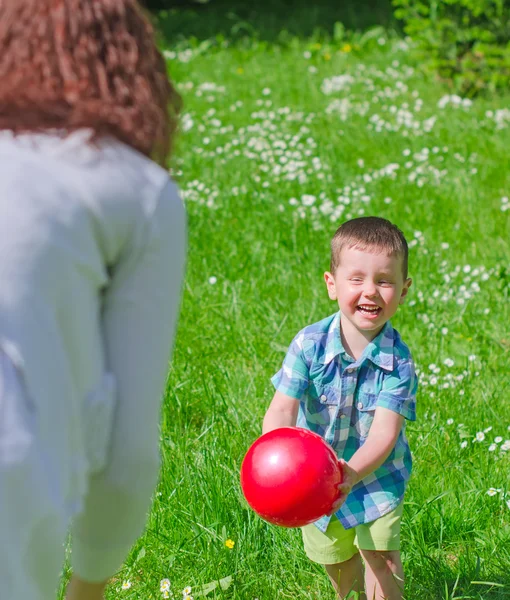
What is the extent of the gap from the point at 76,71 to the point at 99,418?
56 centimetres

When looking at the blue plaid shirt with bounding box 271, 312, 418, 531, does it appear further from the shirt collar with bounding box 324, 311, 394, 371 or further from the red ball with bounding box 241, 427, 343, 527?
the red ball with bounding box 241, 427, 343, 527

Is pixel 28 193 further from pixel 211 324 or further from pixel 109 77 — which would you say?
pixel 211 324

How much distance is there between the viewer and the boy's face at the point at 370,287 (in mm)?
2604

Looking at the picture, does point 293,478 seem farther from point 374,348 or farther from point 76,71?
point 76,71

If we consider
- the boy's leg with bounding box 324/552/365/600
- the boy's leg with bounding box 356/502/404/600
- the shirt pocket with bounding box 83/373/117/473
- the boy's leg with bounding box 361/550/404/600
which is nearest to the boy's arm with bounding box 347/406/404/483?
the boy's leg with bounding box 356/502/404/600

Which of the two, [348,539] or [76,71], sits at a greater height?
[76,71]

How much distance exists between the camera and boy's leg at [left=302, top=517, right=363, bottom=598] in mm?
2807

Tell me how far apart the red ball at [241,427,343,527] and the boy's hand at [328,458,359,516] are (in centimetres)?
2

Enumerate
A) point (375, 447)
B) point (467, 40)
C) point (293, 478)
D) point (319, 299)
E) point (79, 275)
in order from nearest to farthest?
1. point (79, 275)
2. point (293, 478)
3. point (375, 447)
4. point (319, 299)
5. point (467, 40)

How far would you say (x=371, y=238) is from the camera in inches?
104

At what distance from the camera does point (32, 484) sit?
57.4 inches

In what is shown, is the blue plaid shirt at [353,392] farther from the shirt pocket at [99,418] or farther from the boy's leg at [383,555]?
the shirt pocket at [99,418]

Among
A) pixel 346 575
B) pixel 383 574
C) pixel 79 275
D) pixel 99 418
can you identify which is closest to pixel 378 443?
pixel 383 574

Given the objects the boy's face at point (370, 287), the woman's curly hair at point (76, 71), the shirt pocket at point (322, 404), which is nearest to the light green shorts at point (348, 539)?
the shirt pocket at point (322, 404)
